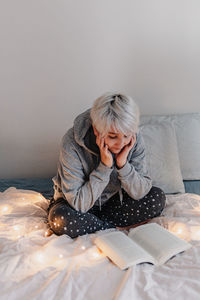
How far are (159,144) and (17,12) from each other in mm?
1076

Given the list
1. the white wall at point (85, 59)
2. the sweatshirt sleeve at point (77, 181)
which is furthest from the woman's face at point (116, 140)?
the white wall at point (85, 59)

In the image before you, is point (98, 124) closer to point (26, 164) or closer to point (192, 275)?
point (192, 275)

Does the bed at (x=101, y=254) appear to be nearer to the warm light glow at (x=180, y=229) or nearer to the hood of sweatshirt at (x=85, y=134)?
the warm light glow at (x=180, y=229)

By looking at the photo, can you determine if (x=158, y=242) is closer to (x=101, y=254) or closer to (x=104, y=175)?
(x=101, y=254)

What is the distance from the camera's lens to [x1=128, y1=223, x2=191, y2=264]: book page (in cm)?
112

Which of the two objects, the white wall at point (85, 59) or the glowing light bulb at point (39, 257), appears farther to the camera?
the white wall at point (85, 59)

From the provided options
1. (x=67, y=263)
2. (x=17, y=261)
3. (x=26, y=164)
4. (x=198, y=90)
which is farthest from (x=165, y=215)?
(x=26, y=164)

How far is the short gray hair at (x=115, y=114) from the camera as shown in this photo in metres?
1.17

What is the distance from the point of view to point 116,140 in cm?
126

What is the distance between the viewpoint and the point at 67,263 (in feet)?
3.58

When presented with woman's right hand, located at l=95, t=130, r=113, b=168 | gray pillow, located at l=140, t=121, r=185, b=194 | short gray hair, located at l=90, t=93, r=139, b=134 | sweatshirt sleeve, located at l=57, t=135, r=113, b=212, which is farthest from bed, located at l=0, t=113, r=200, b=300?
short gray hair, located at l=90, t=93, r=139, b=134

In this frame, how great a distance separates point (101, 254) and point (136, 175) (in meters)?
0.39

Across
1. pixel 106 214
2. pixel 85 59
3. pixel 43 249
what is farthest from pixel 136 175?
pixel 85 59

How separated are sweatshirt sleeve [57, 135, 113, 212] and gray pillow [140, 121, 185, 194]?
1.39 ft
